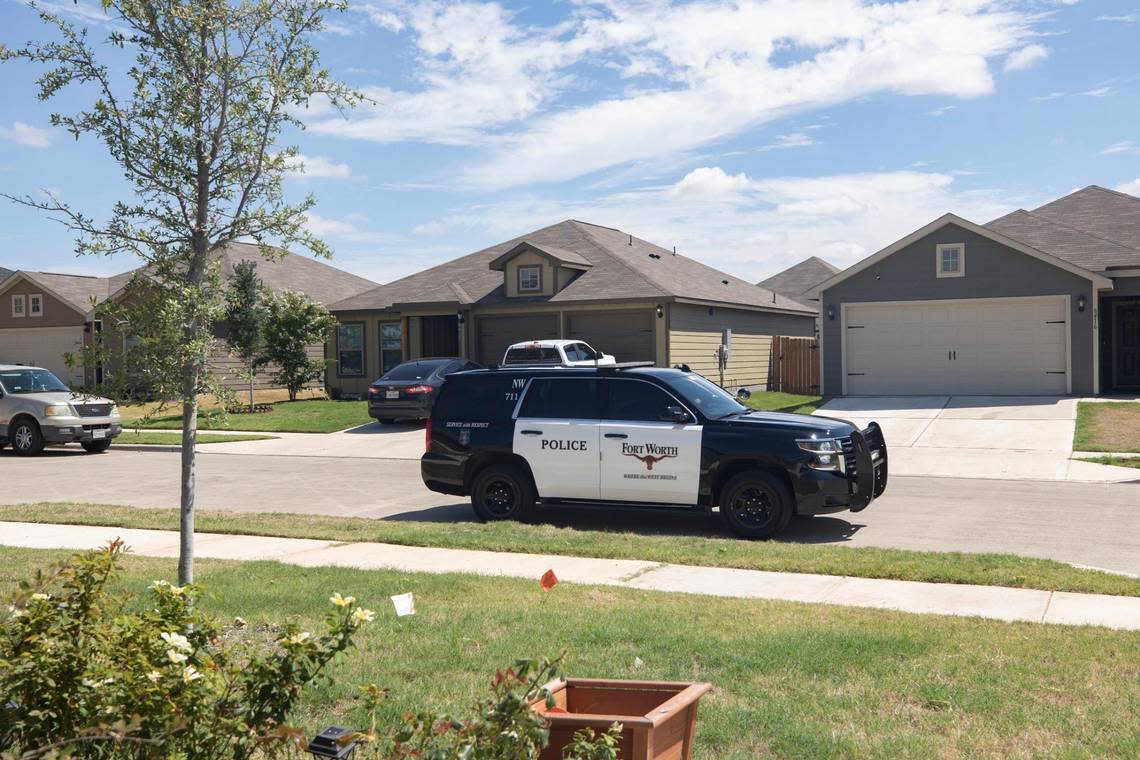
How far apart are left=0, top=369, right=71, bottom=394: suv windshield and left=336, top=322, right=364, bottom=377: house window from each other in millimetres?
11844

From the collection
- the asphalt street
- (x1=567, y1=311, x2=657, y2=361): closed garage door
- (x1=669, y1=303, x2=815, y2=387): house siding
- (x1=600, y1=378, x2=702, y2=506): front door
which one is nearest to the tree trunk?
(x1=600, y1=378, x2=702, y2=506): front door

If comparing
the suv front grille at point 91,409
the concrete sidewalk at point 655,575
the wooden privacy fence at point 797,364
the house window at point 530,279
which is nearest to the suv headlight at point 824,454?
the concrete sidewalk at point 655,575

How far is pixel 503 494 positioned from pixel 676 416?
2314 millimetres

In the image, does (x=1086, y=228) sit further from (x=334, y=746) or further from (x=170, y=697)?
(x=170, y=697)

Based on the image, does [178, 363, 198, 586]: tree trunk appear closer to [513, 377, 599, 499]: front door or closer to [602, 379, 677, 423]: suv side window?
[513, 377, 599, 499]: front door

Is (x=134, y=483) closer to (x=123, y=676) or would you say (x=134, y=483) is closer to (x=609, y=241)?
(x=123, y=676)

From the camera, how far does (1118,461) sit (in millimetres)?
17516

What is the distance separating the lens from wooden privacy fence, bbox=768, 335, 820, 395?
3366 centimetres

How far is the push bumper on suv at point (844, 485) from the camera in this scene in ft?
36.6

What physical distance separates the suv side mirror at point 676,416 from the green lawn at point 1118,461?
30.3ft

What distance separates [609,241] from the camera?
119 ft

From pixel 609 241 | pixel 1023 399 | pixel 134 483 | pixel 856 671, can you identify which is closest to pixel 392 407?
pixel 134 483

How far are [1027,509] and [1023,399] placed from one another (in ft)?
47.0

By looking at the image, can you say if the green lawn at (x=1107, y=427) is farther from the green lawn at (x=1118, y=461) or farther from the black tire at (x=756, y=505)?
the black tire at (x=756, y=505)
